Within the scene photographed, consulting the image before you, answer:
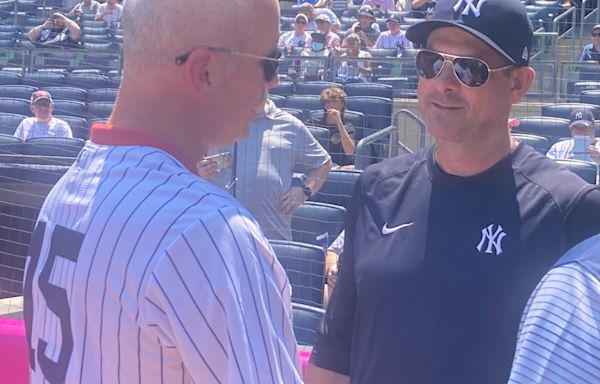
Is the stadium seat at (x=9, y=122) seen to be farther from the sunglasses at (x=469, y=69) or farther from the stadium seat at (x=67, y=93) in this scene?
the sunglasses at (x=469, y=69)

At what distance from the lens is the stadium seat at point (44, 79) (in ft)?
34.7

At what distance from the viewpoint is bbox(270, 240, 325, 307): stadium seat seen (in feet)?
16.2

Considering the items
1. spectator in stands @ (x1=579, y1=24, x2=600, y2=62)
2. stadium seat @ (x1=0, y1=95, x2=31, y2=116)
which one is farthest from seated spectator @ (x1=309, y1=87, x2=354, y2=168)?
spectator in stands @ (x1=579, y1=24, x2=600, y2=62)

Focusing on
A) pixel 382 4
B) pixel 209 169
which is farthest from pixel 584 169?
pixel 382 4

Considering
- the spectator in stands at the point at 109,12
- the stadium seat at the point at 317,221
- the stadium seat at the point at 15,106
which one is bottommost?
the stadium seat at the point at 317,221

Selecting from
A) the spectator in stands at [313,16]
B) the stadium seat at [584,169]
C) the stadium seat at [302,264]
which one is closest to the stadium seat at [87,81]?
Result: the spectator in stands at [313,16]

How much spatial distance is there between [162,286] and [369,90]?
8.79m

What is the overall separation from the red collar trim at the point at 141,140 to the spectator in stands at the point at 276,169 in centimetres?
382

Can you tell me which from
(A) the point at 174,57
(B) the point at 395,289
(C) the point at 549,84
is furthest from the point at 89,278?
(C) the point at 549,84

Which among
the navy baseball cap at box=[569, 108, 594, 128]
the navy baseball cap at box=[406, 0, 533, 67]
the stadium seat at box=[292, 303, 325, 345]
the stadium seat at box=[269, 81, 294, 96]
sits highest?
the navy baseball cap at box=[406, 0, 533, 67]

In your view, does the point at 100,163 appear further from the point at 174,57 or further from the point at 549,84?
the point at 549,84

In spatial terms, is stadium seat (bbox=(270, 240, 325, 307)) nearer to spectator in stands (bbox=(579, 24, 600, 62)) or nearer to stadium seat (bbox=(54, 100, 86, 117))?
stadium seat (bbox=(54, 100, 86, 117))

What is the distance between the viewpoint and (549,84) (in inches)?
388

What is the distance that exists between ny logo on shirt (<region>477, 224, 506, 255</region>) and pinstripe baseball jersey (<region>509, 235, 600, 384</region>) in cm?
63
